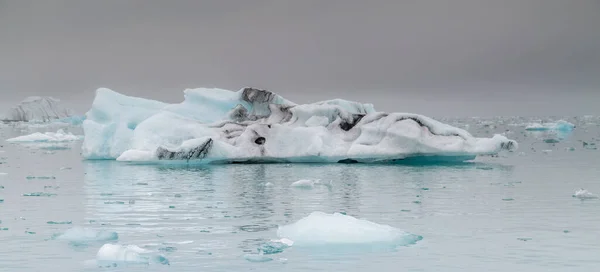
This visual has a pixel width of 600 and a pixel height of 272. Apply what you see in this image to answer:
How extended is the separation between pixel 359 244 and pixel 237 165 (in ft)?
42.7

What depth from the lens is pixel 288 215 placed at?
11352mm

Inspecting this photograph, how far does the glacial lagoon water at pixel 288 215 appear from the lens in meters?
7.91

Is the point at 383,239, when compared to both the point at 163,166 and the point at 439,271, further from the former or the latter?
the point at 163,166

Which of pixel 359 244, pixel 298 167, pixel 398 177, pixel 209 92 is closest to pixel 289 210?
pixel 359 244

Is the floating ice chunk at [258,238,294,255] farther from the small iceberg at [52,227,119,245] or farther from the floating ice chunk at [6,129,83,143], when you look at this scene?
the floating ice chunk at [6,129,83,143]

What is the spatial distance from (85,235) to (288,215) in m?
3.25

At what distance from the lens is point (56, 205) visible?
505 inches

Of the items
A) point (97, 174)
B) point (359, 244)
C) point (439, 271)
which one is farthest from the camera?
point (97, 174)

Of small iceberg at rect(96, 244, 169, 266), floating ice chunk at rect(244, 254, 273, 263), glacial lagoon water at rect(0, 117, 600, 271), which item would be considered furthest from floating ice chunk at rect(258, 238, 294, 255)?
small iceberg at rect(96, 244, 169, 266)

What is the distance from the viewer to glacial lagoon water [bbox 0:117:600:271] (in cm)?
791

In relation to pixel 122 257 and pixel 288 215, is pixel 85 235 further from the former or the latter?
pixel 288 215

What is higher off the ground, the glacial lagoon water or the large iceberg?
the large iceberg

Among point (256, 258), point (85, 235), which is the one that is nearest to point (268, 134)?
point (85, 235)

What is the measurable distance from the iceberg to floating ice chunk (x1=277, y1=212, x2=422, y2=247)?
209 feet
